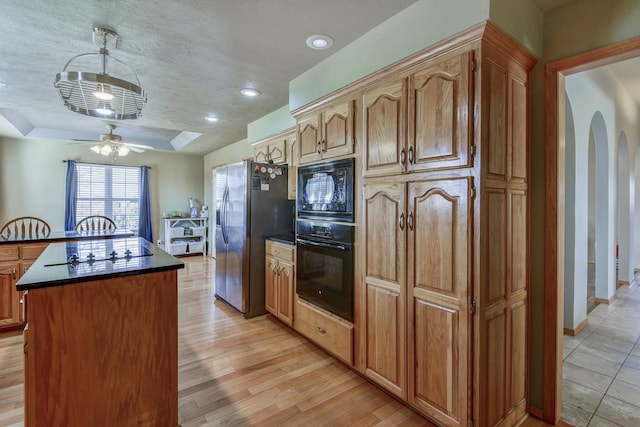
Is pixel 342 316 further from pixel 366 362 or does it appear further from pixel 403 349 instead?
pixel 403 349

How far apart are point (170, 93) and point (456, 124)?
3.11 meters

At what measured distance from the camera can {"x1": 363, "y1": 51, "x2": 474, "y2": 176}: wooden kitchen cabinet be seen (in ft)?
5.29

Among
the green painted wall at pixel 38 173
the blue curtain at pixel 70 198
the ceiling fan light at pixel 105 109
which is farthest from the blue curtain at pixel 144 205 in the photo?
the ceiling fan light at pixel 105 109

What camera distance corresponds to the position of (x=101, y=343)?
1572 mm

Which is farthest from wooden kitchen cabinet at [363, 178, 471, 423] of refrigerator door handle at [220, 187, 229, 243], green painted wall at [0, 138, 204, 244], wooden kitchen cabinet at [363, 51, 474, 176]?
green painted wall at [0, 138, 204, 244]

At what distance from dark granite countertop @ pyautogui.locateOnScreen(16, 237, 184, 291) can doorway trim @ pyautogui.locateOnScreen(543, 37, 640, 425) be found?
2233 millimetres

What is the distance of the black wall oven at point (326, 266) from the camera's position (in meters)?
2.35

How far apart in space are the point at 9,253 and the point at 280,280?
8.48 feet

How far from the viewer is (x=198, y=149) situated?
7.00 meters

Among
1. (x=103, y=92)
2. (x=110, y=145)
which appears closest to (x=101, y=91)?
(x=103, y=92)

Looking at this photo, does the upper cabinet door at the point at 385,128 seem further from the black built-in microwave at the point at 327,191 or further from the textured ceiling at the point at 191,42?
the textured ceiling at the point at 191,42

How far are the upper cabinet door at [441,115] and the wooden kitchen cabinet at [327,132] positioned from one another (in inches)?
23.0

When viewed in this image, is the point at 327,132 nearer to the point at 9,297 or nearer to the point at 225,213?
the point at 225,213

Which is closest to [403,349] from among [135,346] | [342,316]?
[342,316]
